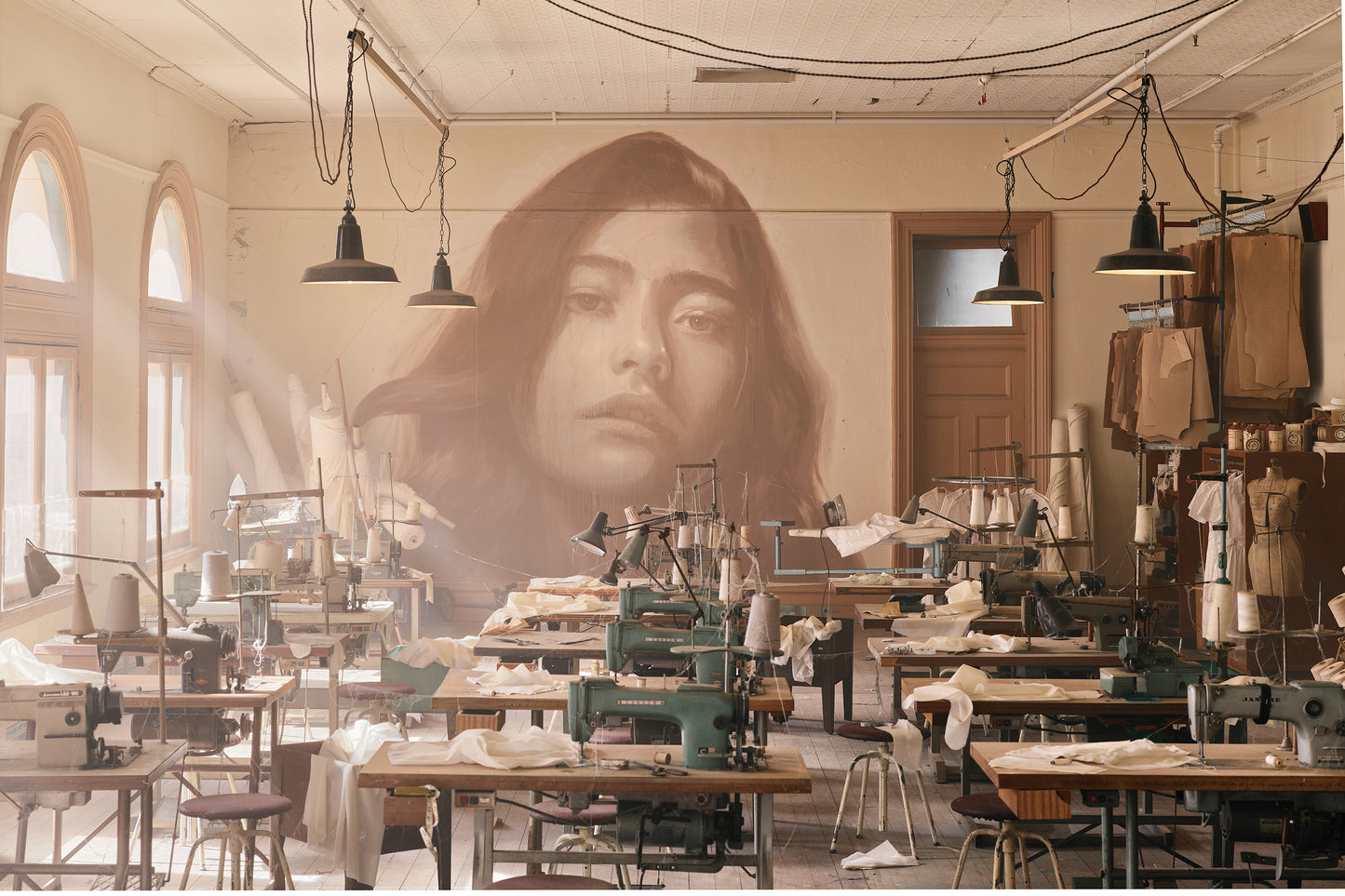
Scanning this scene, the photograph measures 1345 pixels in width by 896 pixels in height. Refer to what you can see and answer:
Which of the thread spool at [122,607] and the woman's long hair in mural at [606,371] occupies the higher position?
the woman's long hair in mural at [606,371]

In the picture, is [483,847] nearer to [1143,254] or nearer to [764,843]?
[764,843]

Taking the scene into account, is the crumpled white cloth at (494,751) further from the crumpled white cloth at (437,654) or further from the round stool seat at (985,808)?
the crumpled white cloth at (437,654)

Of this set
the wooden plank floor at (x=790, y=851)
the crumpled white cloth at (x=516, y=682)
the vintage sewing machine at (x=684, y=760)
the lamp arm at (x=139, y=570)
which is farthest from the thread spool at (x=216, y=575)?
the vintage sewing machine at (x=684, y=760)

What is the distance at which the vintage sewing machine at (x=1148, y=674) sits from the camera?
429 centimetres

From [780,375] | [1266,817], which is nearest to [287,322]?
[780,375]

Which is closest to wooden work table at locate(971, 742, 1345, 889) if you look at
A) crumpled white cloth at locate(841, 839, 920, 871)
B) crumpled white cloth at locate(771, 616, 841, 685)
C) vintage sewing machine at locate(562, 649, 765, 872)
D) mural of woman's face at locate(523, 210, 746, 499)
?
vintage sewing machine at locate(562, 649, 765, 872)

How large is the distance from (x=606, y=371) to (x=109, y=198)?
11.9 feet

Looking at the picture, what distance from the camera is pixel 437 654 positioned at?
571 centimetres

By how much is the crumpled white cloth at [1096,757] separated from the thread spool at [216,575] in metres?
3.46

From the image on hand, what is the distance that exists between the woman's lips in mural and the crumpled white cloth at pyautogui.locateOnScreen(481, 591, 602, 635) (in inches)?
101

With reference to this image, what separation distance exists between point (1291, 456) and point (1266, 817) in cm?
435

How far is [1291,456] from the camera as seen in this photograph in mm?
7117

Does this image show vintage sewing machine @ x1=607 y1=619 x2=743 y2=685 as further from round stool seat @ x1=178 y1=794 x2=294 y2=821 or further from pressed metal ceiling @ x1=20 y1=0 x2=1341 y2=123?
pressed metal ceiling @ x1=20 y1=0 x2=1341 y2=123

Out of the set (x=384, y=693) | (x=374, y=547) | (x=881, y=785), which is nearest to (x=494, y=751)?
(x=881, y=785)
